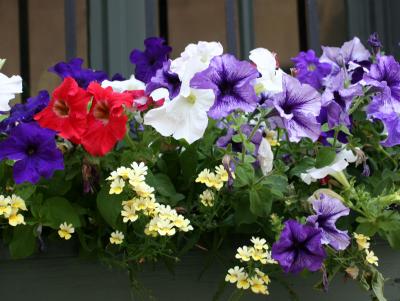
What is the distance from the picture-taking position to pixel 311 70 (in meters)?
1.39

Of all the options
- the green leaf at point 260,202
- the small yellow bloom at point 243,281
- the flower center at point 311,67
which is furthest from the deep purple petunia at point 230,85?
the flower center at point 311,67

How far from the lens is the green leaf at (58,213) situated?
3.01 ft

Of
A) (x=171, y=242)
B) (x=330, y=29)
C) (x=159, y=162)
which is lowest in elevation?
(x=171, y=242)

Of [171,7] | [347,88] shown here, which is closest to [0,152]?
[347,88]

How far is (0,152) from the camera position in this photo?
0.94 metres

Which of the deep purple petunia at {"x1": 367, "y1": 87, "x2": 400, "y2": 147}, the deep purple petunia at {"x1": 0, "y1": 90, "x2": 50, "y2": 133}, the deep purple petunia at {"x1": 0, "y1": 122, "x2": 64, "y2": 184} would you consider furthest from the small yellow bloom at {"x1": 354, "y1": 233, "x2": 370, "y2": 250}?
Result: the deep purple petunia at {"x1": 0, "y1": 90, "x2": 50, "y2": 133}

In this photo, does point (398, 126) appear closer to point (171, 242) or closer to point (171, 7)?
point (171, 242)

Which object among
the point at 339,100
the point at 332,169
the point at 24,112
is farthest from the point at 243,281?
the point at 24,112

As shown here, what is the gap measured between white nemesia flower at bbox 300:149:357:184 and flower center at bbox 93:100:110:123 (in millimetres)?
321

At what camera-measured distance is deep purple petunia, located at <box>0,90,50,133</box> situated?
1.04m

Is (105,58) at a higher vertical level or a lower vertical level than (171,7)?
lower

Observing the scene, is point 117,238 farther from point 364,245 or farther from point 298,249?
point 364,245

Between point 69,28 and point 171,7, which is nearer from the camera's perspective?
point 69,28

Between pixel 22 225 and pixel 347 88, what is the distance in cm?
55
